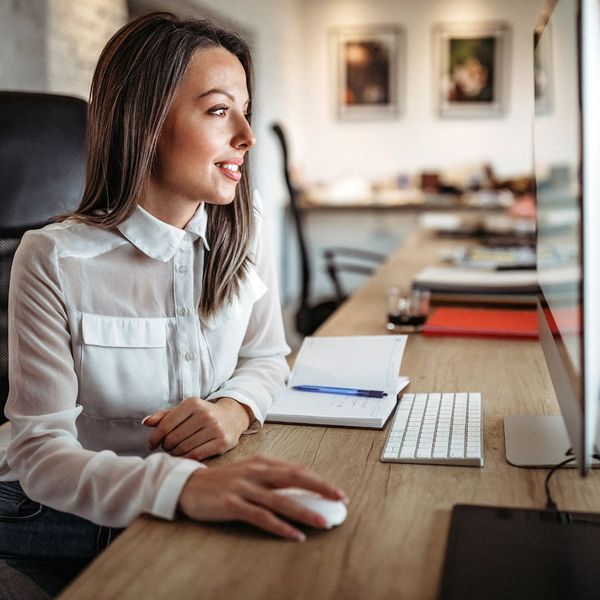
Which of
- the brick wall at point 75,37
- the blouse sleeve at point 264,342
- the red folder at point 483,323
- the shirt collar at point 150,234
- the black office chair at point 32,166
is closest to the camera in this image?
the shirt collar at point 150,234

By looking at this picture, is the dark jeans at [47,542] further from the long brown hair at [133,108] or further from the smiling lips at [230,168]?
the smiling lips at [230,168]

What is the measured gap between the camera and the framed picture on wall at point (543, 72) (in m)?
1.13

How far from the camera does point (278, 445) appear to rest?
3.67 feet

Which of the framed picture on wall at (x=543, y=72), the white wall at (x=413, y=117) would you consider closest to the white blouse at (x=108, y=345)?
the framed picture on wall at (x=543, y=72)

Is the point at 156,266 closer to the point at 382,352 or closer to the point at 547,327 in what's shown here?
the point at 382,352

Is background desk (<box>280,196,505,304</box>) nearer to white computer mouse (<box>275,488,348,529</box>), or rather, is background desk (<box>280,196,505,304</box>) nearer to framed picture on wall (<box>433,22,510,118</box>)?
framed picture on wall (<box>433,22,510,118</box>)

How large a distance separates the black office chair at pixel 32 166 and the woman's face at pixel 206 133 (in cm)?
33

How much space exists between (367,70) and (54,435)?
621 centimetres

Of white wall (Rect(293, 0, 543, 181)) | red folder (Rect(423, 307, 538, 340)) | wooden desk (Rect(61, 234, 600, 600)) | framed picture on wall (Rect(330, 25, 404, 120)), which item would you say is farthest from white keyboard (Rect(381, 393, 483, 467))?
framed picture on wall (Rect(330, 25, 404, 120))

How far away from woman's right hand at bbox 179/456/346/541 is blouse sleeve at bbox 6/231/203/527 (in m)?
0.03

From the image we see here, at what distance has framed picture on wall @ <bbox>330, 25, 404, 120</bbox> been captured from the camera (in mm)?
6727

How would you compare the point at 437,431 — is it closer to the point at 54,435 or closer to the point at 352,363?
the point at 352,363

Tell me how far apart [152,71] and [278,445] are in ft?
1.94

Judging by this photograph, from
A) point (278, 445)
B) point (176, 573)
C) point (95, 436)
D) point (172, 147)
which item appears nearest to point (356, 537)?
point (176, 573)
